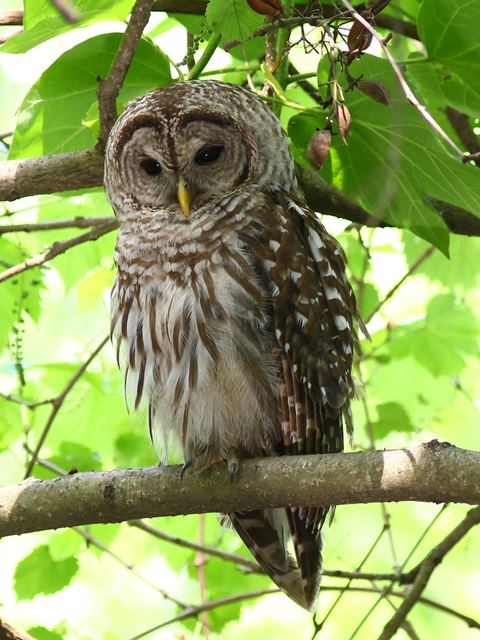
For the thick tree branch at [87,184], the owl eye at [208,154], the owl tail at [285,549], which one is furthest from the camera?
the owl eye at [208,154]

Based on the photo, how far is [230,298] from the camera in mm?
2766

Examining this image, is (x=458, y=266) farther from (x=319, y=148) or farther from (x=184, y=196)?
(x=319, y=148)

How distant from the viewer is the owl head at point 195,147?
118 inches

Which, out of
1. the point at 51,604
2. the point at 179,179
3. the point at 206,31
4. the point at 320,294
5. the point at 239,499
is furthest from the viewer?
the point at 51,604

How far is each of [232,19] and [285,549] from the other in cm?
172

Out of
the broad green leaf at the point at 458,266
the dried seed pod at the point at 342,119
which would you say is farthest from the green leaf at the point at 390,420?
the dried seed pod at the point at 342,119

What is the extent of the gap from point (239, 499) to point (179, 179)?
1146 mm

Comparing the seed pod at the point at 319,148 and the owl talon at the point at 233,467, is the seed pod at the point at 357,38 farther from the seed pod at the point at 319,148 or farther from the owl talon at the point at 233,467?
the owl talon at the point at 233,467

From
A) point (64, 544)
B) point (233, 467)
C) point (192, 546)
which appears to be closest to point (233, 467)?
point (233, 467)

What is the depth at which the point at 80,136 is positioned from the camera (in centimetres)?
297

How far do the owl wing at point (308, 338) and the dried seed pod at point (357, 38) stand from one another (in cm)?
80

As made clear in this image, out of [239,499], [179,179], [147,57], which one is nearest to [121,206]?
[179,179]

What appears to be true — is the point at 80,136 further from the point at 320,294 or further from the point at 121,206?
the point at 320,294

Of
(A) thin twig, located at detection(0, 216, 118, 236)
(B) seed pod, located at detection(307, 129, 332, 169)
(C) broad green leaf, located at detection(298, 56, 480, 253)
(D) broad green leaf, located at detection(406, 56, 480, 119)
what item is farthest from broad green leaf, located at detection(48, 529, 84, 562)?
(D) broad green leaf, located at detection(406, 56, 480, 119)
